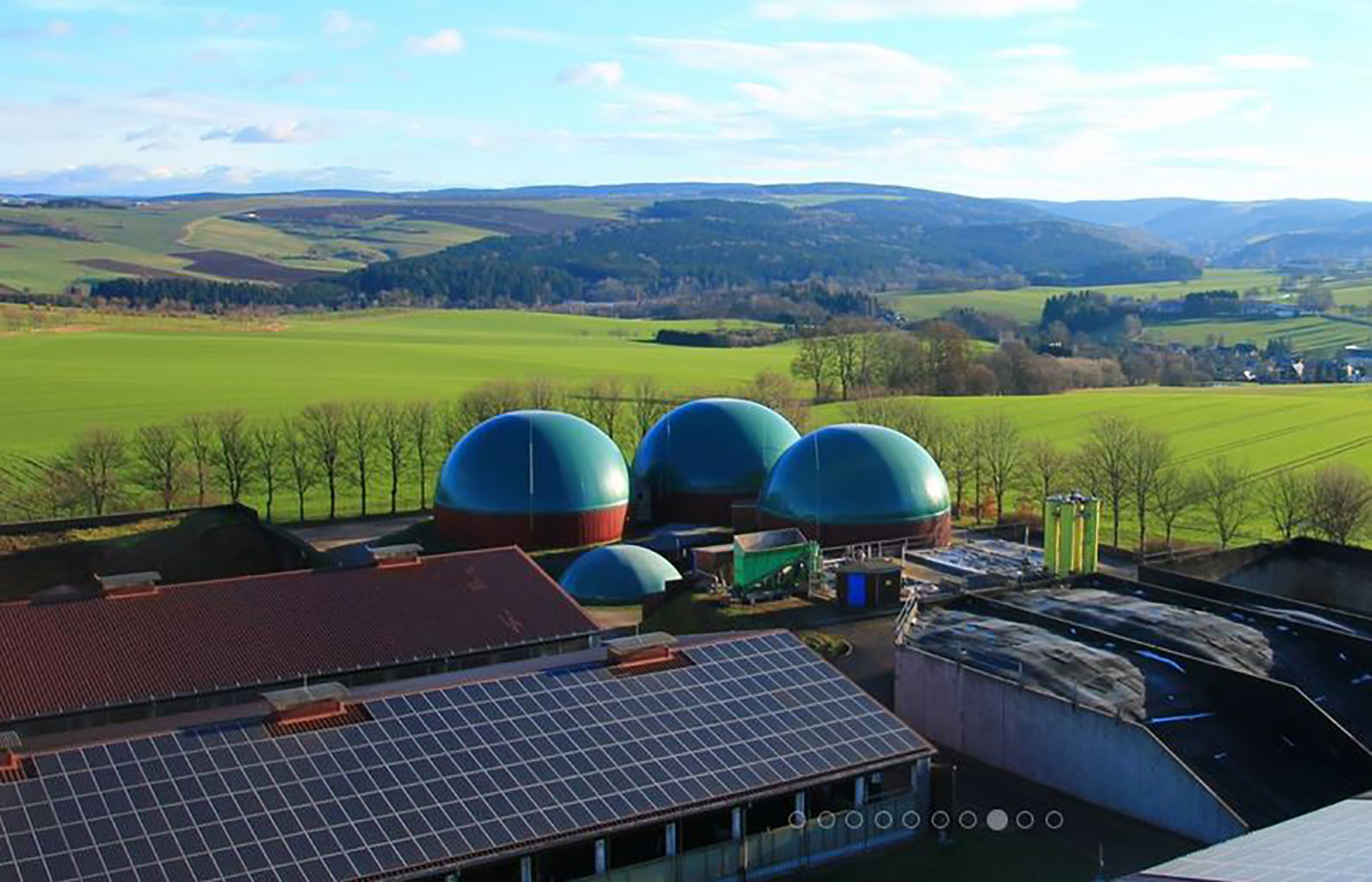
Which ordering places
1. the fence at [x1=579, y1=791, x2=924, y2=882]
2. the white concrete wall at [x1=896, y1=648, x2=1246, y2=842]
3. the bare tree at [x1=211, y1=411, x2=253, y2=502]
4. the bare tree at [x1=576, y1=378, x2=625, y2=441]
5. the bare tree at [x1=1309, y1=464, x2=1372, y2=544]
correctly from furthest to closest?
1. the bare tree at [x1=576, y1=378, x2=625, y2=441]
2. the bare tree at [x1=211, y1=411, x2=253, y2=502]
3. the bare tree at [x1=1309, y1=464, x2=1372, y2=544]
4. the white concrete wall at [x1=896, y1=648, x2=1246, y2=842]
5. the fence at [x1=579, y1=791, x2=924, y2=882]

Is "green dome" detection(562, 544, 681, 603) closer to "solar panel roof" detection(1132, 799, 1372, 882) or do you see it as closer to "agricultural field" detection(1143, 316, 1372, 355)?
"solar panel roof" detection(1132, 799, 1372, 882)

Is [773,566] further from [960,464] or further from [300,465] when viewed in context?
[300,465]

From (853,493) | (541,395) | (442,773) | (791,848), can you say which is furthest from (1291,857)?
(541,395)

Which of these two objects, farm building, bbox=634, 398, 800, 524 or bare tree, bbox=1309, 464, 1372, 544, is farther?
farm building, bbox=634, 398, 800, 524

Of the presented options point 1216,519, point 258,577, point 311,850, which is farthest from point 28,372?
point 311,850

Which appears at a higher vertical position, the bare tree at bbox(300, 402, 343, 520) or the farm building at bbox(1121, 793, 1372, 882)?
the farm building at bbox(1121, 793, 1372, 882)

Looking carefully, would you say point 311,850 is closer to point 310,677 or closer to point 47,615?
point 310,677

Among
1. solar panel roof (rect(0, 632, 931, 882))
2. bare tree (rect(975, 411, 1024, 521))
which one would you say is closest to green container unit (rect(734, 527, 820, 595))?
solar panel roof (rect(0, 632, 931, 882))

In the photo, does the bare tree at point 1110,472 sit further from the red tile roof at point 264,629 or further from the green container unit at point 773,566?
the red tile roof at point 264,629
